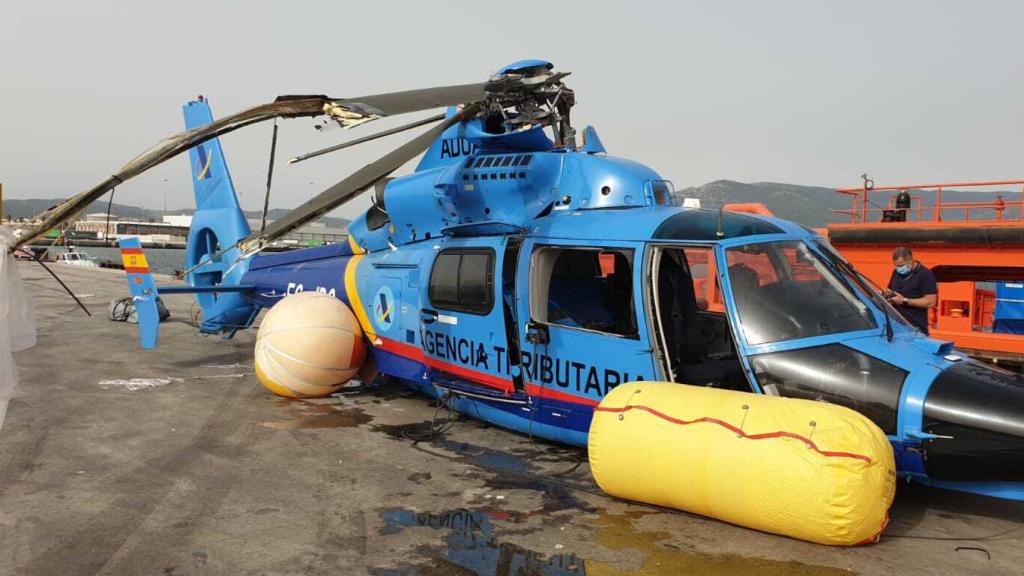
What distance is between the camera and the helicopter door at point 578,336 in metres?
6.02

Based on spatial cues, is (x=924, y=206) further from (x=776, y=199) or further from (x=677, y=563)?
(x=776, y=199)

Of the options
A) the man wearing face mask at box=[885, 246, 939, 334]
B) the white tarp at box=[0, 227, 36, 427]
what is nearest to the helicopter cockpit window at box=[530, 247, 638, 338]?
the man wearing face mask at box=[885, 246, 939, 334]

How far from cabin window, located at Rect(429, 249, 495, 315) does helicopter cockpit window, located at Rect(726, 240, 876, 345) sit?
2439mm

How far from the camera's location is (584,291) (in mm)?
7637

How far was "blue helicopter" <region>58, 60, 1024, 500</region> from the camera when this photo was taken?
4906mm

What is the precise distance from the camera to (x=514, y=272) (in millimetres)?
7062

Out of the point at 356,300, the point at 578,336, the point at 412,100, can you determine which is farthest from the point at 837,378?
the point at 356,300

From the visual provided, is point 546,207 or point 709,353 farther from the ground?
point 546,207

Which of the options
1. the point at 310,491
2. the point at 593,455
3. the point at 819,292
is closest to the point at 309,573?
the point at 310,491

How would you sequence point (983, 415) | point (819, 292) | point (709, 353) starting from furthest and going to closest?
1. point (709, 353)
2. point (819, 292)
3. point (983, 415)

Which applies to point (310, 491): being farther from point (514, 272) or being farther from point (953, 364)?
point (953, 364)

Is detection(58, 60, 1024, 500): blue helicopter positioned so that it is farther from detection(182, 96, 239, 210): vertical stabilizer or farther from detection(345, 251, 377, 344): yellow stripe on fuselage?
detection(182, 96, 239, 210): vertical stabilizer

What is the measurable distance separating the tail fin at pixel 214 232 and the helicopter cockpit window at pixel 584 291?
5880 mm

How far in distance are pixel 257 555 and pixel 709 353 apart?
14.5ft
